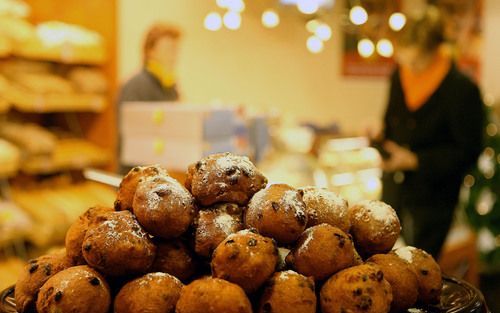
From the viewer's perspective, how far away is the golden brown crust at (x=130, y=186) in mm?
1274

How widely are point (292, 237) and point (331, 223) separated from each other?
114mm

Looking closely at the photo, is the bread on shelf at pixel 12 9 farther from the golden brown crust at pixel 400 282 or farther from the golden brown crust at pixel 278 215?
the golden brown crust at pixel 400 282

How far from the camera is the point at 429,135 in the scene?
3295 millimetres

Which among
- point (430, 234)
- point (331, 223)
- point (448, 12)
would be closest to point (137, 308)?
point (331, 223)

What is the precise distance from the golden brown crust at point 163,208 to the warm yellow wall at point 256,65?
3751 mm

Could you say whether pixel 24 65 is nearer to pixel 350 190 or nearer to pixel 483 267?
pixel 350 190

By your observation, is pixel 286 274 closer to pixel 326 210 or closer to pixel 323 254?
pixel 323 254

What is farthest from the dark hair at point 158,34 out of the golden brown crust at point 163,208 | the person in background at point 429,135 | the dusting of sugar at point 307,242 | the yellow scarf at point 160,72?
the dusting of sugar at point 307,242

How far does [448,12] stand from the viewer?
7.40 meters

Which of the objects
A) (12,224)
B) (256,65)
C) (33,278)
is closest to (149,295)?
(33,278)

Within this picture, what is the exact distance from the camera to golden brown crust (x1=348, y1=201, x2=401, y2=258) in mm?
1282

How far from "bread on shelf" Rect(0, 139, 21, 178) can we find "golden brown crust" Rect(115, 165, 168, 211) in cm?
235

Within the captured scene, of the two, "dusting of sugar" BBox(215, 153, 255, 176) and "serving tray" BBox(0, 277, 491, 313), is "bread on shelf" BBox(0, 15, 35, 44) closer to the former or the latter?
"serving tray" BBox(0, 277, 491, 313)

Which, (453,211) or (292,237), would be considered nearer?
(292,237)
